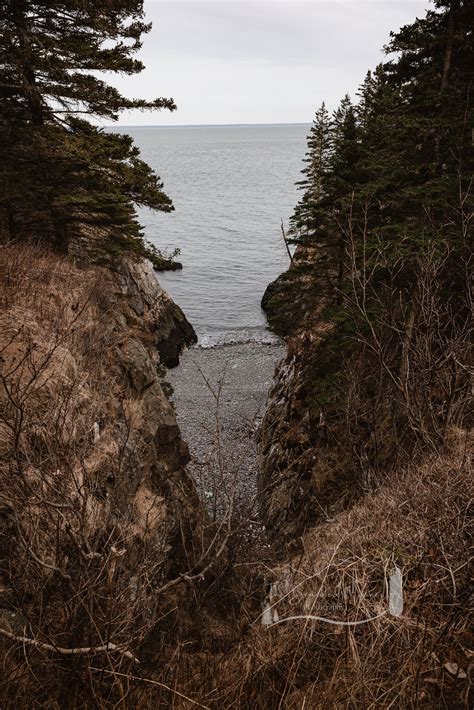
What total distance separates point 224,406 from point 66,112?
1609cm

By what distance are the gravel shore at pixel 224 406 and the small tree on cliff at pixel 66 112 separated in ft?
21.1

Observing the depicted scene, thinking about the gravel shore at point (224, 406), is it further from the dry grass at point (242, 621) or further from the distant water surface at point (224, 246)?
the dry grass at point (242, 621)

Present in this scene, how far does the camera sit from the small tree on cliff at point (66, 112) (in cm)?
1059

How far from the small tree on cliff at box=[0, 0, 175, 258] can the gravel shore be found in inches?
254

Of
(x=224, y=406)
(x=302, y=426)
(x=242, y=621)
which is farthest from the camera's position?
(x=224, y=406)

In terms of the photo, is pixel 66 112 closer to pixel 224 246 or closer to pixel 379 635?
pixel 379 635

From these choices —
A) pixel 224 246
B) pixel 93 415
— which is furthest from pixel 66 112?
pixel 224 246

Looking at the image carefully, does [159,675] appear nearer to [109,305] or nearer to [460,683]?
[460,683]

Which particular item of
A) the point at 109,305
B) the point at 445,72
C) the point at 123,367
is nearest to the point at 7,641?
the point at 123,367

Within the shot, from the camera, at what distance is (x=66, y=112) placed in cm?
1187

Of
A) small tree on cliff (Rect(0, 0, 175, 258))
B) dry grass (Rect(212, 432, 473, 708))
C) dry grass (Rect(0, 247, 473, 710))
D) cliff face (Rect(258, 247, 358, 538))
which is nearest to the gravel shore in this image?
cliff face (Rect(258, 247, 358, 538))

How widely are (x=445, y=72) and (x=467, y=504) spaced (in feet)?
33.8

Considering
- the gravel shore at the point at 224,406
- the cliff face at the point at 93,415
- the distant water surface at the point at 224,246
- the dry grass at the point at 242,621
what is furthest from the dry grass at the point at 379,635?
the distant water surface at the point at 224,246

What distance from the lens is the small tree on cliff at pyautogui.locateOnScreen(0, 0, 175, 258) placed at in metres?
10.6
